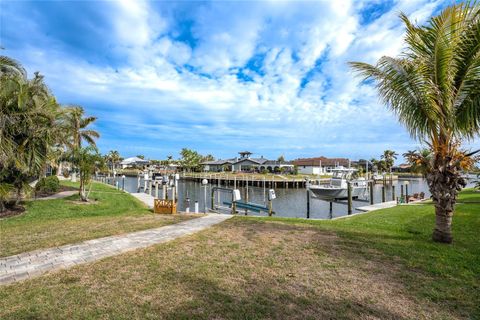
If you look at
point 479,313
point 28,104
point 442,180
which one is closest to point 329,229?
point 442,180

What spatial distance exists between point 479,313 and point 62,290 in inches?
240

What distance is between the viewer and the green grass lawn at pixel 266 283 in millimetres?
3635

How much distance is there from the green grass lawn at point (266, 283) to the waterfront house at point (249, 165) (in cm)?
5820

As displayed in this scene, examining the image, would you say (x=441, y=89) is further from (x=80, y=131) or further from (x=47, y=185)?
(x=80, y=131)

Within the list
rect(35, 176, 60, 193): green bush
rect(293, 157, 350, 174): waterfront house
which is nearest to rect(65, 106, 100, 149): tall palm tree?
rect(35, 176, 60, 193): green bush

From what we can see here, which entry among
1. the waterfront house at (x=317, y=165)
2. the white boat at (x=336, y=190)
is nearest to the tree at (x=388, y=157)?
the waterfront house at (x=317, y=165)

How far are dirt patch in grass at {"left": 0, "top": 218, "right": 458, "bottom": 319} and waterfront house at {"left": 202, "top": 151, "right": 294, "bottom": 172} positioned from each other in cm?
5906

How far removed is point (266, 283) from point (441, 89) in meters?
6.19

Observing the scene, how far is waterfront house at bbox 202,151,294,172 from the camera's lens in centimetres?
6672

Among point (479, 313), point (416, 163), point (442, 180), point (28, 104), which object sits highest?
point (28, 104)

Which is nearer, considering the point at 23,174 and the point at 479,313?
the point at 479,313

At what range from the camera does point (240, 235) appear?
789 centimetres

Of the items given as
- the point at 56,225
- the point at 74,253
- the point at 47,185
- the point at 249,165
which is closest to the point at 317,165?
the point at 249,165

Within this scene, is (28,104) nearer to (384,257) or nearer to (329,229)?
(329,229)
